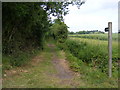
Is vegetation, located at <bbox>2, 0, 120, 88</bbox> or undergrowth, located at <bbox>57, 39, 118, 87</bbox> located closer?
vegetation, located at <bbox>2, 0, 120, 88</bbox>

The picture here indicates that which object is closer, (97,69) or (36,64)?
(97,69)

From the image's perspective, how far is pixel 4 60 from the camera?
681cm

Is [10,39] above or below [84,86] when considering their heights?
above

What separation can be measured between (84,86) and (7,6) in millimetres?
4420

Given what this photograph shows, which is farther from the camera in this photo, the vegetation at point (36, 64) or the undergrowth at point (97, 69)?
the undergrowth at point (97, 69)

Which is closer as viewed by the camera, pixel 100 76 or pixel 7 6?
pixel 100 76

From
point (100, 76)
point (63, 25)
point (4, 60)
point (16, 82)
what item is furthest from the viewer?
point (63, 25)

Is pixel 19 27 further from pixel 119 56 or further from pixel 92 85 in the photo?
pixel 92 85

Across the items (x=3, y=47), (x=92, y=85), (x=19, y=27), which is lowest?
(x=92, y=85)

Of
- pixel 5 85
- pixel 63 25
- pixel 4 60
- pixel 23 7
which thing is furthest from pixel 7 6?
pixel 63 25

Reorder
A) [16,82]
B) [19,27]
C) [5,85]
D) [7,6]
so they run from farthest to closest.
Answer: [19,27] → [7,6] → [16,82] → [5,85]

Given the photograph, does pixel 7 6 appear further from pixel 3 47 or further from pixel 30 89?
pixel 30 89

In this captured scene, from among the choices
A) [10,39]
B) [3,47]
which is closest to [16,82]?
[3,47]

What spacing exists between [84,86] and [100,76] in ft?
3.95
